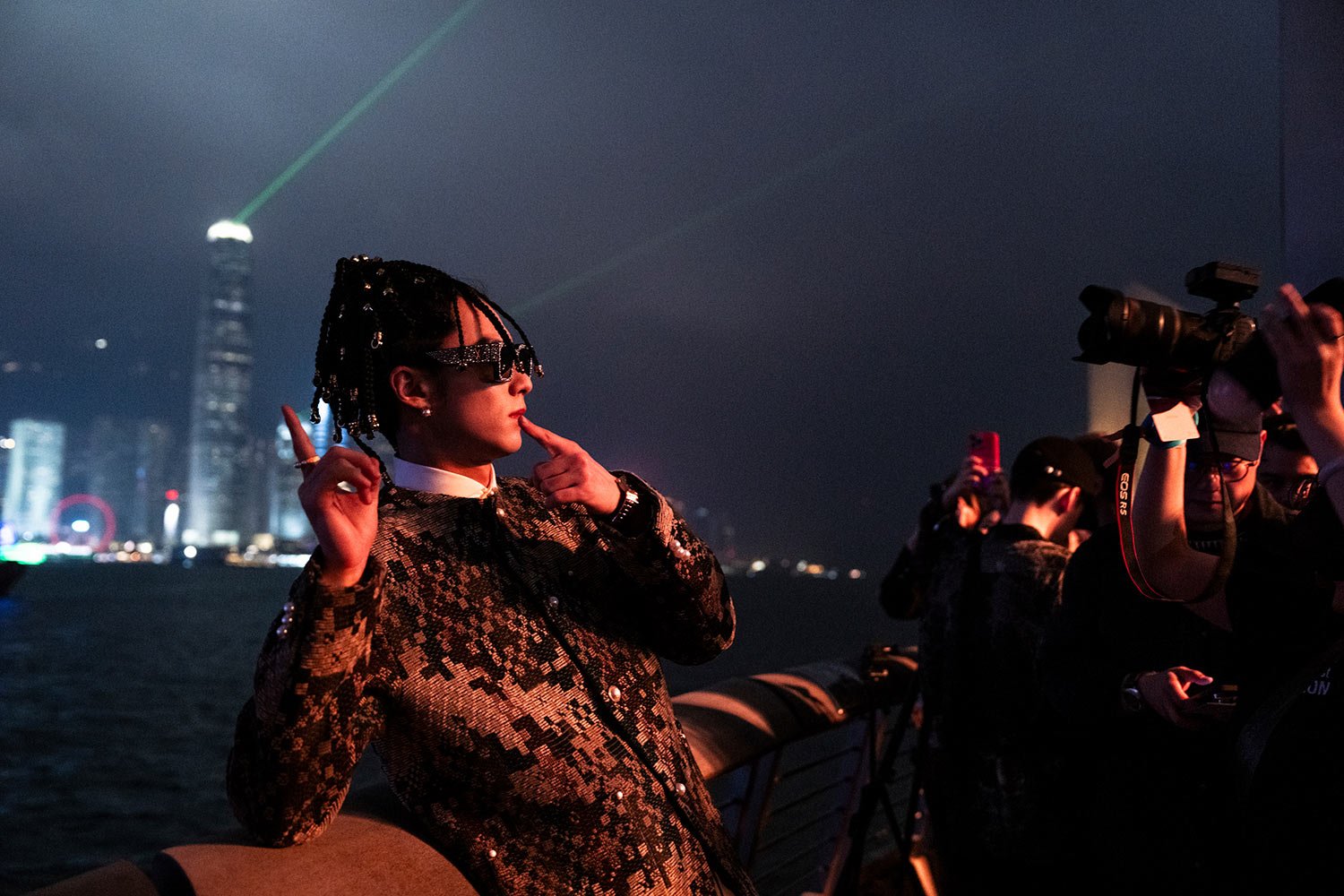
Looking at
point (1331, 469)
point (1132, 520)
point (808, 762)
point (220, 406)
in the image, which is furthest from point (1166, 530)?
point (220, 406)

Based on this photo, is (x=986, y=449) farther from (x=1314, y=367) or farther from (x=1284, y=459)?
(x=1314, y=367)

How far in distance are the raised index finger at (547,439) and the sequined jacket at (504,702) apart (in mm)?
157

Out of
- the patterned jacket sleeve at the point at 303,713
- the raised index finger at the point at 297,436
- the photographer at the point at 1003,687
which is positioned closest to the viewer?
the patterned jacket sleeve at the point at 303,713

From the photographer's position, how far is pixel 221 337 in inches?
6973

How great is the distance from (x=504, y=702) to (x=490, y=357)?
2.05ft

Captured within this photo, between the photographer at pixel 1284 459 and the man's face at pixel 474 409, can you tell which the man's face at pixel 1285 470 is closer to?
the photographer at pixel 1284 459

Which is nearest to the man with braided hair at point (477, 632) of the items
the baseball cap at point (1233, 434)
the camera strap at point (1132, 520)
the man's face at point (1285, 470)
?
the camera strap at point (1132, 520)

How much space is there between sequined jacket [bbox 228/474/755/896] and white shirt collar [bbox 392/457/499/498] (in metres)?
0.02

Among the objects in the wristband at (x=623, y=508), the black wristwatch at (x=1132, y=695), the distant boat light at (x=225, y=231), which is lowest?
the black wristwatch at (x=1132, y=695)

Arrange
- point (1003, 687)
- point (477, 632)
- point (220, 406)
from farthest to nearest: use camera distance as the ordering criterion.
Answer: point (220, 406) → point (1003, 687) → point (477, 632)

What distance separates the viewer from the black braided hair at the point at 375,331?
6.03 ft

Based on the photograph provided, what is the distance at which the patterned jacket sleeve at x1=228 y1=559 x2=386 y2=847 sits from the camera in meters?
1.41

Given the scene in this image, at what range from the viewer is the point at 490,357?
1.83 m

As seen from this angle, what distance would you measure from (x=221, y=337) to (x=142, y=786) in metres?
161
